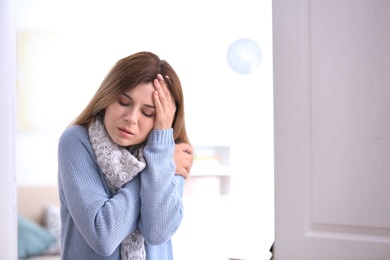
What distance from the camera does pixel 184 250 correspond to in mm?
3867

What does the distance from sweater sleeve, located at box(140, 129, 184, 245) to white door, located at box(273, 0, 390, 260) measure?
1.47 ft

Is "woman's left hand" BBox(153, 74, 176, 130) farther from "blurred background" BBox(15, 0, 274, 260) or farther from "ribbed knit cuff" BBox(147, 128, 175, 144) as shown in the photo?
"blurred background" BBox(15, 0, 274, 260)

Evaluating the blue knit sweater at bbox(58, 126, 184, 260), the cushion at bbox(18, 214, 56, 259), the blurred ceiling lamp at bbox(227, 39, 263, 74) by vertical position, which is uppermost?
the blurred ceiling lamp at bbox(227, 39, 263, 74)

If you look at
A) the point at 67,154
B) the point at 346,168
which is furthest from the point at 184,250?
the point at 67,154

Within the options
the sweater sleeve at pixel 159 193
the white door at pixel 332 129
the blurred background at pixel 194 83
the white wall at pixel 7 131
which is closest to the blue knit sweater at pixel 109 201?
the sweater sleeve at pixel 159 193

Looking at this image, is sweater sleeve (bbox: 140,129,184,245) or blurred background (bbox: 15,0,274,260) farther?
blurred background (bbox: 15,0,274,260)

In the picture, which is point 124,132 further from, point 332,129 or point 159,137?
point 332,129

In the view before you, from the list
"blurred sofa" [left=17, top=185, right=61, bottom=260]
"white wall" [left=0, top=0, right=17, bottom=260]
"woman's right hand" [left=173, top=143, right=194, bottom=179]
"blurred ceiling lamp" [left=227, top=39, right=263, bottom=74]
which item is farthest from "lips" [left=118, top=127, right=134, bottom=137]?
"blurred ceiling lamp" [left=227, top=39, right=263, bottom=74]

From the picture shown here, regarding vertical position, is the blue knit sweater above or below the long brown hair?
below

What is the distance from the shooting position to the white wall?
5.90 feet

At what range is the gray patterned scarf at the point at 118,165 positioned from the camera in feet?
4.09

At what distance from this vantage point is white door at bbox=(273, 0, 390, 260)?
1495mm

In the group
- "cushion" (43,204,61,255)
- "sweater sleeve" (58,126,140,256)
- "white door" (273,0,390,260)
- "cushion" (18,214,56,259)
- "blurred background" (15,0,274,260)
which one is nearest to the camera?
"sweater sleeve" (58,126,140,256)

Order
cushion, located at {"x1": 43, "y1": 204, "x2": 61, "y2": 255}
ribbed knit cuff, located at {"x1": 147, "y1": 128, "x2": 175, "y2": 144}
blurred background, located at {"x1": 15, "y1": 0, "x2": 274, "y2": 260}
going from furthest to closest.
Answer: blurred background, located at {"x1": 15, "y1": 0, "x2": 274, "y2": 260}, cushion, located at {"x1": 43, "y1": 204, "x2": 61, "y2": 255}, ribbed knit cuff, located at {"x1": 147, "y1": 128, "x2": 175, "y2": 144}
